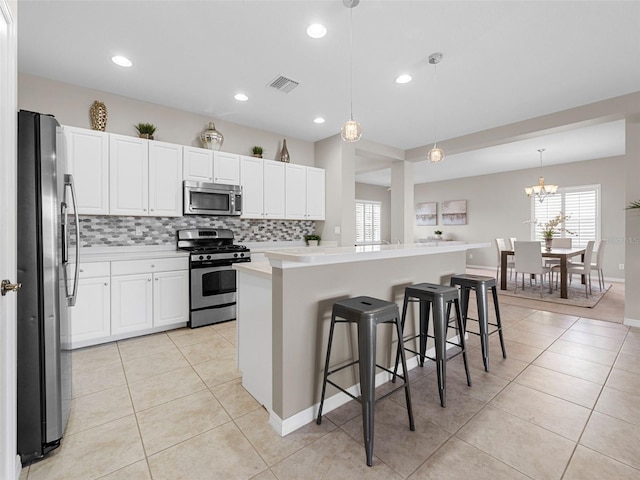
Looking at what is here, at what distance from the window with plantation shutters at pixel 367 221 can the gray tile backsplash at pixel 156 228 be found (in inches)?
191

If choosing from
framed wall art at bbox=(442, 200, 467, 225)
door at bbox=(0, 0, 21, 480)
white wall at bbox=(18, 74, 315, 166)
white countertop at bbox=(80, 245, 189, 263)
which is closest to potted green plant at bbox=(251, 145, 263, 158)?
white wall at bbox=(18, 74, 315, 166)

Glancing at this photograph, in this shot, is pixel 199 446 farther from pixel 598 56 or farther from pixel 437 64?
pixel 598 56

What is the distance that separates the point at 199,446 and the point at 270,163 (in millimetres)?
3674

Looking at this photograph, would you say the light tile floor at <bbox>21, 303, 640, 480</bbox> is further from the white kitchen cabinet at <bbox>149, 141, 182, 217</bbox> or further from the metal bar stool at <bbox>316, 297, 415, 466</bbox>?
the white kitchen cabinet at <bbox>149, 141, 182, 217</bbox>

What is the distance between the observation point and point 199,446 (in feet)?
5.41

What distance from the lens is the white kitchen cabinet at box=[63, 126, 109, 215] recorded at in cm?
306

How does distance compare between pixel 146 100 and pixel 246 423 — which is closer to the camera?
pixel 246 423

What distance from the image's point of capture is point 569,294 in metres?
5.34

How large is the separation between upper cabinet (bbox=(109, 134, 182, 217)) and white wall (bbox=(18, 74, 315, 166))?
34 centimetres

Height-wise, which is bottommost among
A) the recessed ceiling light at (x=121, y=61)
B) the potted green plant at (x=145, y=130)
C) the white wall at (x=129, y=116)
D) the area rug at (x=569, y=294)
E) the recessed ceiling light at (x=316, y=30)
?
the area rug at (x=569, y=294)

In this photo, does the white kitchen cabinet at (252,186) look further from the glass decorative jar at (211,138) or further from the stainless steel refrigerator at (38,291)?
the stainless steel refrigerator at (38,291)

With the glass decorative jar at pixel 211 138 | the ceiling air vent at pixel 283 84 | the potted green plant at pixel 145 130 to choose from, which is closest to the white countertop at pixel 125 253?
the potted green plant at pixel 145 130

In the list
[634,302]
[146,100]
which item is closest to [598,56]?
[634,302]

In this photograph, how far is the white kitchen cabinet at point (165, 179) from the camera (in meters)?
3.56
